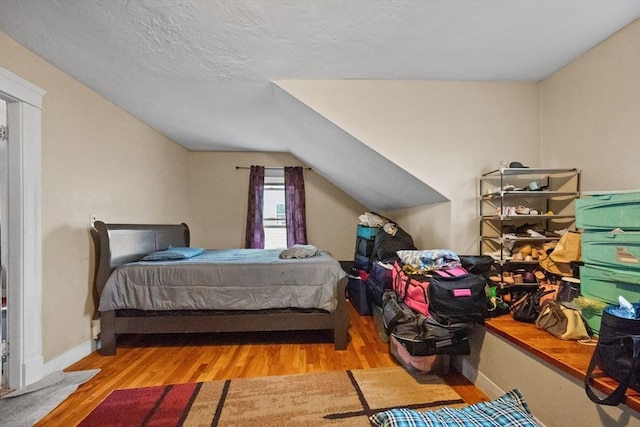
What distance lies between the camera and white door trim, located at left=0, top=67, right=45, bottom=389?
1.78m

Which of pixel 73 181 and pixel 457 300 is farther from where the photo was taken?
pixel 73 181

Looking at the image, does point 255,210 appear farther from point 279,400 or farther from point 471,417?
point 471,417

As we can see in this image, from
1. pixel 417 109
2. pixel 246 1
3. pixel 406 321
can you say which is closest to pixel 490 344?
pixel 406 321

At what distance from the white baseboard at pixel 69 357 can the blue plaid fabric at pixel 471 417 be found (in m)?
2.20

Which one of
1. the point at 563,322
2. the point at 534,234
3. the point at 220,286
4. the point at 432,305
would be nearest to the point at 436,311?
the point at 432,305

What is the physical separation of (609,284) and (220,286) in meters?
2.51

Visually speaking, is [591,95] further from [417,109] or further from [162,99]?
[162,99]

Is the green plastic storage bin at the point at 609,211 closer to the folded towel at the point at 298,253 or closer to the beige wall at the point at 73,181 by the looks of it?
the folded towel at the point at 298,253

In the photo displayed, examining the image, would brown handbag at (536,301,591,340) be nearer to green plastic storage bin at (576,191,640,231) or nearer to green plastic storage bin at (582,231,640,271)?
green plastic storage bin at (582,231,640,271)

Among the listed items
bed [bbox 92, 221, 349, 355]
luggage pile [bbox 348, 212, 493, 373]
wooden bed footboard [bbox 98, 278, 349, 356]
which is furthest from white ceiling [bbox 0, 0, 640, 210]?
wooden bed footboard [bbox 98, 278, 349, 356]

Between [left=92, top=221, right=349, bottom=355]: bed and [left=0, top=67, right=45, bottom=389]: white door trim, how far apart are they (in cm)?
44

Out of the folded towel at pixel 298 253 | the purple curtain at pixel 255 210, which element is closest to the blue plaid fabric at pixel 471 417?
the folded towel at pixel 298 253

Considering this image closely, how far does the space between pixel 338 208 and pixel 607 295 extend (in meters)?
3.29

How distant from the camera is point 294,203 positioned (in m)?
4.39
